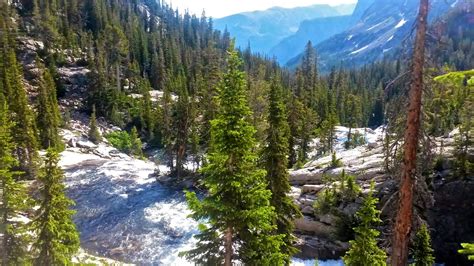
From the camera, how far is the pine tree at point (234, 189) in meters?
14.1

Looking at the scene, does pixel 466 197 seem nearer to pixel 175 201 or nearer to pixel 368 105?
pixel 175 201

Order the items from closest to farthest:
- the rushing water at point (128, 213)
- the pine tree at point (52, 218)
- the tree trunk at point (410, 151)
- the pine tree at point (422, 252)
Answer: the tree trunk at point (410, 151), the pine tree at point (52, 218), the pine tree at point (422, 252), the rushing water at point (128, 213)

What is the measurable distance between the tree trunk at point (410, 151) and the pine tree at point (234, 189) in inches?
169

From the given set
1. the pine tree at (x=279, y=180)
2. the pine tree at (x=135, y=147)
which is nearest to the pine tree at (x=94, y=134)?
the pine tree at (x=135, y=147)

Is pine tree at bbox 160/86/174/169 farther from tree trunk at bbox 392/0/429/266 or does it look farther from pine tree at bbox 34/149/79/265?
tree trunk at bbox 392/0/429/266

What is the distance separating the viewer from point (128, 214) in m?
42.3

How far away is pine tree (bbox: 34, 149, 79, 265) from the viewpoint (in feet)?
54.2

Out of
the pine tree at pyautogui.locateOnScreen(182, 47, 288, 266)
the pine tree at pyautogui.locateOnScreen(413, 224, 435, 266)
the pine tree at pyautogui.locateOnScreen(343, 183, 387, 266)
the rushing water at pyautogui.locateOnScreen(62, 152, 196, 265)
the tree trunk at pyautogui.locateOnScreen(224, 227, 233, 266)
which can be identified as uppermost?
the pine tree at pyautogui.locateOnScreen(182, 47, 288, 266)

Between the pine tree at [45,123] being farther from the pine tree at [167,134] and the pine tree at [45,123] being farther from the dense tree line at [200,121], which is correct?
the pine tree at [167,134]

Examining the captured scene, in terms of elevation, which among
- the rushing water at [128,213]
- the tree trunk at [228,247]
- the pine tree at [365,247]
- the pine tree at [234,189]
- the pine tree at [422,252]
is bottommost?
the rushing water at [128,213]

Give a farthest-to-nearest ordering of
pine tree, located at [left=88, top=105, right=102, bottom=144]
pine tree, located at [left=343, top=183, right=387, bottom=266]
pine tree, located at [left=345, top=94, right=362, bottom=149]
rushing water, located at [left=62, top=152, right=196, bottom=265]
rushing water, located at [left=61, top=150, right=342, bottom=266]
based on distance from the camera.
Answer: pine tree, located at [left=345, top=94, right=362, bottom=149] → pine tree, located at [left=88, top=105, right=102, bottom=144] → rushing water, located at [left=62, top=152, right=196, bottom=265] → rushing water, located at [left=61, top=150, right=342, bottom=266] → pine tree, located at [left=343, top=183, right=387, bottom=266]

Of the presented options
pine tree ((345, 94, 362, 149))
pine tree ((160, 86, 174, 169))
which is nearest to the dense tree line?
pine tree ((160, 86, 174, 169))

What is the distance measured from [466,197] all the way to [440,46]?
25.1 metres

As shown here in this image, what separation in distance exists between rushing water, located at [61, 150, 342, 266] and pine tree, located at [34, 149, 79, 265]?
629 inches
